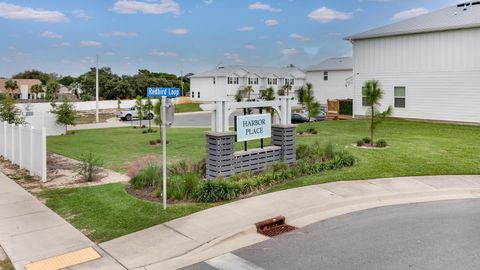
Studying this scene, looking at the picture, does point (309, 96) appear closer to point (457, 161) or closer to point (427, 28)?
point (427, 28)

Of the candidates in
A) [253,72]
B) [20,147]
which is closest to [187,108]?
[253,72]

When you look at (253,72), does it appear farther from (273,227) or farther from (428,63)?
(273,227)

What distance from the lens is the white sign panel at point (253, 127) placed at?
11.2 m

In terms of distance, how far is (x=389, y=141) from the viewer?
1812 cm

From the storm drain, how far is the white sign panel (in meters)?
3.42

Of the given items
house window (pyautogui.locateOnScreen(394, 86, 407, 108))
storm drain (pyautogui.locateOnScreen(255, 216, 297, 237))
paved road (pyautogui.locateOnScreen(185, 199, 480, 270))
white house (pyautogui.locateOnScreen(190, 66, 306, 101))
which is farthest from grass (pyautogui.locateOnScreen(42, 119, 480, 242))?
white house (pyautogui.locateOnScreen(190, 66, 306, 101))

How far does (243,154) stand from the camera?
11.2 meters

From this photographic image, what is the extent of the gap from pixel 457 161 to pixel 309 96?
11.3 m

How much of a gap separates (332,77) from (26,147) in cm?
4906

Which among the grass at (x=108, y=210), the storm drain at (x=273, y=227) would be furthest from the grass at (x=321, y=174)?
the storm drain at (x=273, y=227)

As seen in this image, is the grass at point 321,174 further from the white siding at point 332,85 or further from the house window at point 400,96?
the white siding at point 332,85

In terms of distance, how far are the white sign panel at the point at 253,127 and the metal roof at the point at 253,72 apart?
194 ft

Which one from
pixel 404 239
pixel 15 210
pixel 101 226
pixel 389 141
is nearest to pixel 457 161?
pixel 389 141

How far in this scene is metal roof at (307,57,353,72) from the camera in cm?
5719
